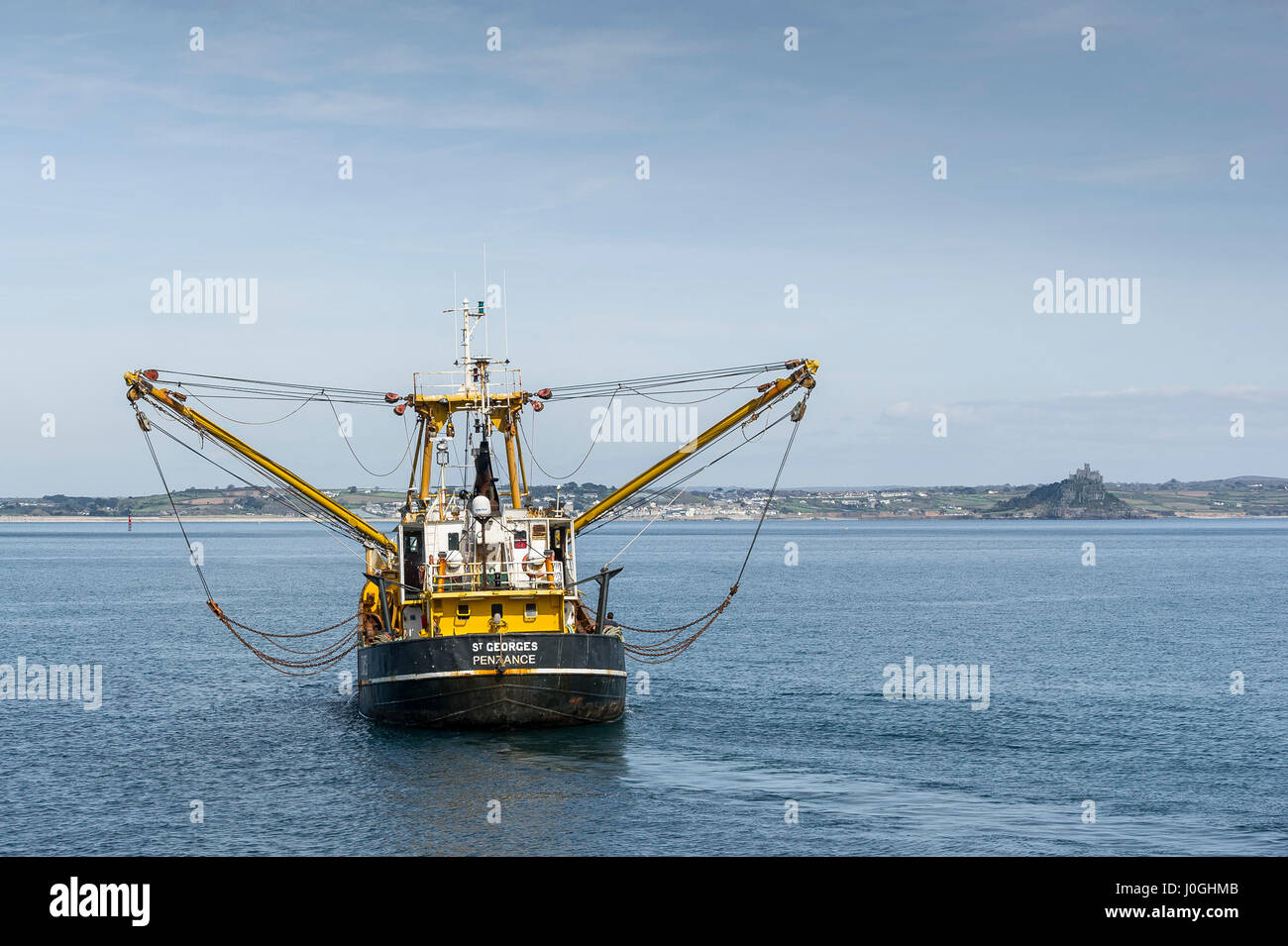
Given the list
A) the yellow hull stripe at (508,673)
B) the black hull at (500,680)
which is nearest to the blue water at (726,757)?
the black hull at (500,680)

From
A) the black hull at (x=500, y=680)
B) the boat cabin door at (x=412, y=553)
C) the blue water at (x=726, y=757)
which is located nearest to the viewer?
the blue water at (x=726, y=757)

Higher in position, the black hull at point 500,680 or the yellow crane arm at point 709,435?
the yellow crane arm at point 709,435

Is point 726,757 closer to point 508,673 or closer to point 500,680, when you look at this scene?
point 508,673

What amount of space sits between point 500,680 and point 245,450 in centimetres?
1393

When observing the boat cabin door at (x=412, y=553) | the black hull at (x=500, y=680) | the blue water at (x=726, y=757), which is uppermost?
the boat cabin door at (x=412, y=553)

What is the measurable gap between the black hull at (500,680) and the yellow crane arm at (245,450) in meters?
7.27

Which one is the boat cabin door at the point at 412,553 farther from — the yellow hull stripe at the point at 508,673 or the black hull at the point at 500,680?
the yellow hull stripe at the point at 508,673

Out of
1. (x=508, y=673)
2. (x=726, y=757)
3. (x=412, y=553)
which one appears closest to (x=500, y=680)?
(x=508, y=673)

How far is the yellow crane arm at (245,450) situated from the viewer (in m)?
41.6

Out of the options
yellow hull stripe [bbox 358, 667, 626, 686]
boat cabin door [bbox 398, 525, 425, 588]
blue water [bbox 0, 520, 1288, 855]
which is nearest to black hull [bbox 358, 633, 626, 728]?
yellow hull stripe [bbox 358, 667, 626, 686]

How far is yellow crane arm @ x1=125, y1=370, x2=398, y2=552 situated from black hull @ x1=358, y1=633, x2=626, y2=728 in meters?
7.27

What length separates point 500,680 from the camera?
36.2 metres
